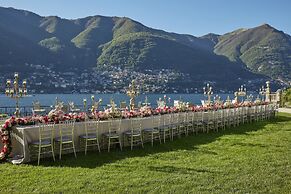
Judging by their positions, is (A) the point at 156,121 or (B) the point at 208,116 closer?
(A) the point at 156,121

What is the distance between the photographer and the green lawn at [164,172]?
7793 millimetres

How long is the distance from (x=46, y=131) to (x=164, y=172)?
3.42 meters

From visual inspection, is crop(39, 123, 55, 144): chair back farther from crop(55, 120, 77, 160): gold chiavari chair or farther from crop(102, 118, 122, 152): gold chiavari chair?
crop(102, 118, 122, 152): gold chiavari chair

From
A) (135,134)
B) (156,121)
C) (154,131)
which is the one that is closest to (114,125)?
(135,134)

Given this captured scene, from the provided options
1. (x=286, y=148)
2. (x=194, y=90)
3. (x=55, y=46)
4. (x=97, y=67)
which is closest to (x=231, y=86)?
(x=194, y=90)

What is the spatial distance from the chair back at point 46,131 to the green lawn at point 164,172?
72cm

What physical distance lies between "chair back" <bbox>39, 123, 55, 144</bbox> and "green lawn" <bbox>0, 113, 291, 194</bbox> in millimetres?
716

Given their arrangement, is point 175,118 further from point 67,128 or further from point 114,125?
point 67,128

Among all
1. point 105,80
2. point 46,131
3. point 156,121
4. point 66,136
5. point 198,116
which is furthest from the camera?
point 105,80

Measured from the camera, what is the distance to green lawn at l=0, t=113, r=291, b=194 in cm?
779

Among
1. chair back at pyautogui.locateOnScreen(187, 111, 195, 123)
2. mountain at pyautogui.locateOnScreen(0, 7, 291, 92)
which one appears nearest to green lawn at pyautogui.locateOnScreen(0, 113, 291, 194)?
chair back at pyautogui.locateOnScreen(187, 111, 195, 123)

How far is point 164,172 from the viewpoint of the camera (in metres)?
9.07

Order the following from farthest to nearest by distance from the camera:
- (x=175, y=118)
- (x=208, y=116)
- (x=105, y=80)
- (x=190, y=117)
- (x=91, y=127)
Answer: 1. (x=105, y=80)
2. (x=208, y=116)
3. (x=190, y=117)
4. (x=175, y=118)
5. (x=91, y=127)

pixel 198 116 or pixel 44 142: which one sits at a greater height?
pixel 198 116
